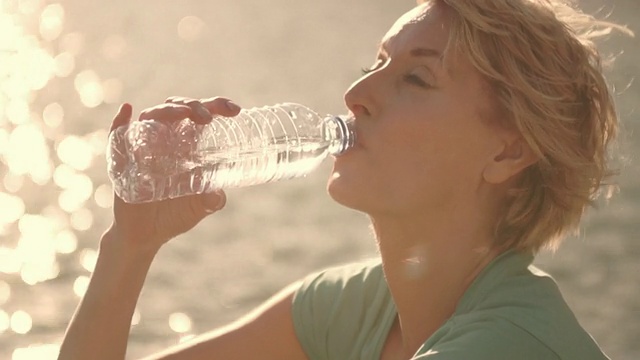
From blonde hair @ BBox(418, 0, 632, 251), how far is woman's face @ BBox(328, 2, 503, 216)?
47mm

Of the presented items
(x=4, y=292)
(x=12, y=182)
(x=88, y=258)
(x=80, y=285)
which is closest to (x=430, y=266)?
(x=80, y=285)

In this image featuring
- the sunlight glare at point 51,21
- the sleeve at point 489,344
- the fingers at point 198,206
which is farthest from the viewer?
the sunlight glare at point 51,21

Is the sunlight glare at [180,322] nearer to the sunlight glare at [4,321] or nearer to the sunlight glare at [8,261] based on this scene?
the sunlight glare at [4,321]

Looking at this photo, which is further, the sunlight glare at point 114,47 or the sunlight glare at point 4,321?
the sunlight glare at point 114,47

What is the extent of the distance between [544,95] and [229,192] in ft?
19.2

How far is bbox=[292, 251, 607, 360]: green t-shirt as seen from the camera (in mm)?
3025

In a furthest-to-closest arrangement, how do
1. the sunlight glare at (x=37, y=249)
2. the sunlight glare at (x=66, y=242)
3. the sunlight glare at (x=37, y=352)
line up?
the sunlight glare at (x=66, y=242), the sunlight glare at (x=37, y=249), the sunlight glare at (x=37, y=352)

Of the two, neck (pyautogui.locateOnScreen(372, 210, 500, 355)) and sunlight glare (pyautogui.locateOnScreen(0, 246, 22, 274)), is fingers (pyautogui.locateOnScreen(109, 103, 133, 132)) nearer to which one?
neck (pyautogui.locateOnScreen(372, 210, 500, 355))

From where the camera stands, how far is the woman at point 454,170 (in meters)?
3.21

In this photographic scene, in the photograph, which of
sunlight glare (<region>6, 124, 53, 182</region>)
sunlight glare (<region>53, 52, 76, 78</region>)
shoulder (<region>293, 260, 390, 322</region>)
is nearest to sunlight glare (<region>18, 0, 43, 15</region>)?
sunlight glare (<region>53, 52, 76, 78</region>)

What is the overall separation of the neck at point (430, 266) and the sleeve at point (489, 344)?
0.76 ft

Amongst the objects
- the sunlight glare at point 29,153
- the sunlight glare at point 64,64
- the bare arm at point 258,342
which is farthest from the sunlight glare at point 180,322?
the sunlight glare at point 64,64

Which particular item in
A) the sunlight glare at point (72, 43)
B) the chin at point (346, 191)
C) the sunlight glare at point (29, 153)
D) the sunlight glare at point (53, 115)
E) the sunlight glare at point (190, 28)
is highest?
the sunlight glare at point (72, 43)

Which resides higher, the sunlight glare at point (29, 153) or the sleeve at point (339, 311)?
the sunlight glare at point (29, 153)
